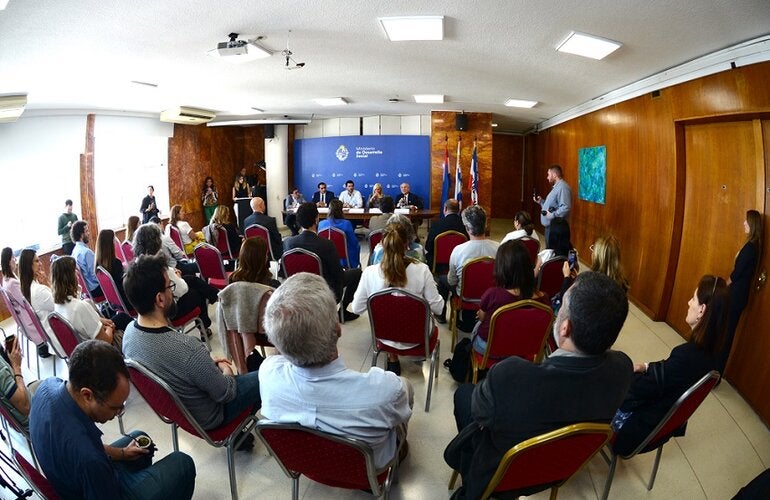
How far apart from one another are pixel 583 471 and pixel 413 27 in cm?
344

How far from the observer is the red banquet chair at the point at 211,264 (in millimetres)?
4668

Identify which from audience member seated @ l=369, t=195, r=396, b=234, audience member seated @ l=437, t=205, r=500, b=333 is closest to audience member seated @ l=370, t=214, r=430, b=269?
audience member seated @ l=437, t=205, r=500, b=333

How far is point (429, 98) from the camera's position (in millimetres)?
7828

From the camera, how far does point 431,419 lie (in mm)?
3082

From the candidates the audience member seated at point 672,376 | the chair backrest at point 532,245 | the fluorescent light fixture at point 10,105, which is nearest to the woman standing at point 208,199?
the fluorescent light fixture at point 10,105

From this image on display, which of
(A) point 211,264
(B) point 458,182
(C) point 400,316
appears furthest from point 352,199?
(C) point 400,316

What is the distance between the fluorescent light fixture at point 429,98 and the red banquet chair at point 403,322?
5.30 m

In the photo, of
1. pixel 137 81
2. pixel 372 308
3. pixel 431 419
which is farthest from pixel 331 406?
pixel 137 81

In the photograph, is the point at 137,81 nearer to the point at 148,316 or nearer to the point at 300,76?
the point at 300,76

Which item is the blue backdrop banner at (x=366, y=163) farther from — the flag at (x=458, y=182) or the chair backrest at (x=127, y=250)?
the chair backrest at (x=127, y=250)

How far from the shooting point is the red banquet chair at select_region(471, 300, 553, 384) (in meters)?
2.63

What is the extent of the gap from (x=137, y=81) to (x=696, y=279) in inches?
277

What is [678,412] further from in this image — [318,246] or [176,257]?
[176,257]

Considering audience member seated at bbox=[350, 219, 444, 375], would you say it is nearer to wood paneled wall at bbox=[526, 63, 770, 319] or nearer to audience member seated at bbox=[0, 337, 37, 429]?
audience member seated at bbox=[0, 337, 37, 429]
